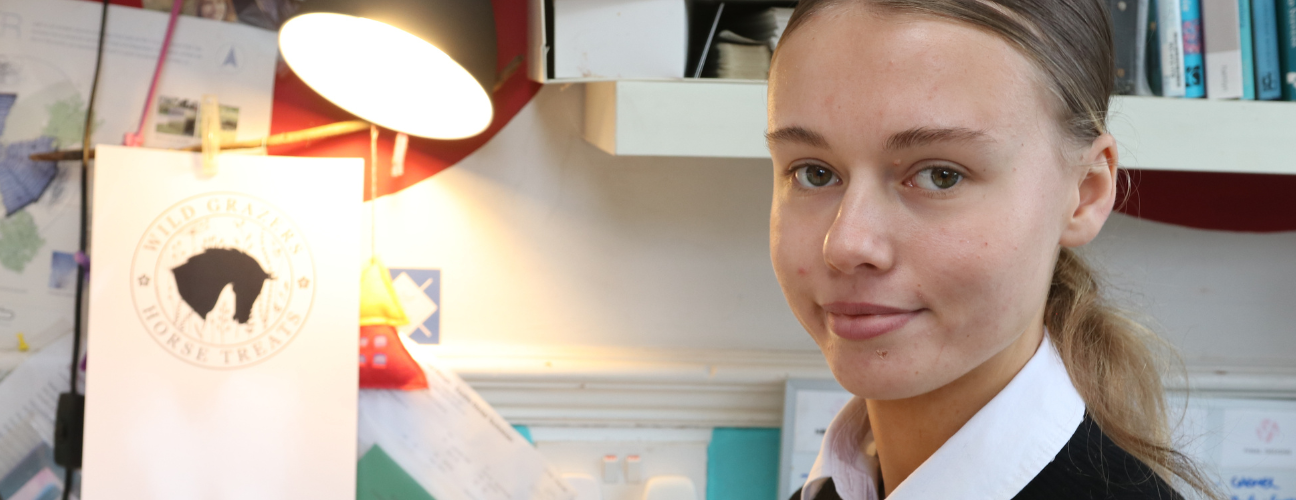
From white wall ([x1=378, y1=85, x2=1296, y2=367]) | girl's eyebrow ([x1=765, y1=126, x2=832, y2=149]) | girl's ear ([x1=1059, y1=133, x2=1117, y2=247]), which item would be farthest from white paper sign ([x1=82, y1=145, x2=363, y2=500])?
girl's ear ([x1=1059, y1=133, x2=1117, y2=247])

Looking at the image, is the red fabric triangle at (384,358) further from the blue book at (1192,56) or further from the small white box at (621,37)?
the blue book at (1192,56)

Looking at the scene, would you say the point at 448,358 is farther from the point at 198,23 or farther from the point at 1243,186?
the point at 1243,186

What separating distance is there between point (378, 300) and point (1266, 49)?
968 mm

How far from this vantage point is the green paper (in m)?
0.95

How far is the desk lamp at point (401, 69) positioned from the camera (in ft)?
2.47

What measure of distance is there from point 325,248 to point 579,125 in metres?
0.33

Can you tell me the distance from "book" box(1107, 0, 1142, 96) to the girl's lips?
0.48 m

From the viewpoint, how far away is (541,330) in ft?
3.30

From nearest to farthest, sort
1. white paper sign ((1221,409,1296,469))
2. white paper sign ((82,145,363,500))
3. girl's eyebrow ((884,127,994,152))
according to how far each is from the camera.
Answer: girl's eyebrow ((884,127,994,152)), white paper sign ((82,145,363,500)), white paper sign ((1221,409,1296,469))

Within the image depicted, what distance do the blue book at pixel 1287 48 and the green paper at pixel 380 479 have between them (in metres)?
1.02

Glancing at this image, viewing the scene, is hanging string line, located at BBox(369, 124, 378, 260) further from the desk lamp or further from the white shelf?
the white shelf

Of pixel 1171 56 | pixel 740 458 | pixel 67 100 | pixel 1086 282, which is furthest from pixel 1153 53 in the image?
pixel 67 100

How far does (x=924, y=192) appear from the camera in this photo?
45 cm

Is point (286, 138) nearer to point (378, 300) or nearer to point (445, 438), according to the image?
point (378, 300)
